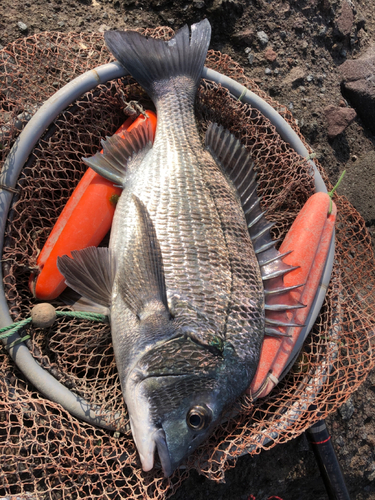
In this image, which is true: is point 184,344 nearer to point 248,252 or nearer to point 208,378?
point 208,378

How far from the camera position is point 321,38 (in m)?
3.83

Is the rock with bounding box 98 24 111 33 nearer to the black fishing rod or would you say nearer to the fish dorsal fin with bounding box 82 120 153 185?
the fish dorsal fin with bounding box 82 120 153 185

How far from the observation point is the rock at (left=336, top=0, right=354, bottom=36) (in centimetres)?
388

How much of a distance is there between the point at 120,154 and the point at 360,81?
2.96 m

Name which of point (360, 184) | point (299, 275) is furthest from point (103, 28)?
point (360, 184)

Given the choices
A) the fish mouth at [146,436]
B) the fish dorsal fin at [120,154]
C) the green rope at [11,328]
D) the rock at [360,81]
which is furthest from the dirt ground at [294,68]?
the green rope at [11,328]

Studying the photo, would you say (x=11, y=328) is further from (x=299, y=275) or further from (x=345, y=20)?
(x=345, y=20)

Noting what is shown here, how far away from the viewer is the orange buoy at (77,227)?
2305 millimetres

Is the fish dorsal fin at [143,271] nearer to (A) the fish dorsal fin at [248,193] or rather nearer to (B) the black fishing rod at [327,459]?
(A) the fish dorsal fin at [248,193]

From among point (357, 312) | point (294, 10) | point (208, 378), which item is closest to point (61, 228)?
point (208, 378)

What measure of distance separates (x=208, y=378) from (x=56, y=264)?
1164 mm

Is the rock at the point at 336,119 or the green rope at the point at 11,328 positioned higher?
the rock at the point at 336,119

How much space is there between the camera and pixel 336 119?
372cm

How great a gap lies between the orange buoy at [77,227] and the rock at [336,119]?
2309 mm
